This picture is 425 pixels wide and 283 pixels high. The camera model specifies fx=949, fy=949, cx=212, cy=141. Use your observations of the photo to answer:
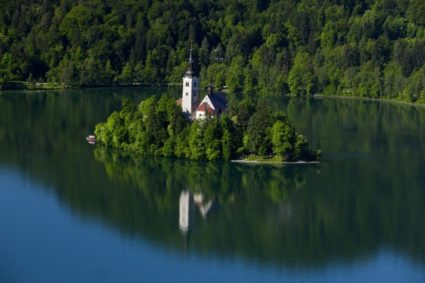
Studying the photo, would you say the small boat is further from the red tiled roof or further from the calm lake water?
the red tiled roof

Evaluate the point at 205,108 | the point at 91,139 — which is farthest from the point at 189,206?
the point at 91,139

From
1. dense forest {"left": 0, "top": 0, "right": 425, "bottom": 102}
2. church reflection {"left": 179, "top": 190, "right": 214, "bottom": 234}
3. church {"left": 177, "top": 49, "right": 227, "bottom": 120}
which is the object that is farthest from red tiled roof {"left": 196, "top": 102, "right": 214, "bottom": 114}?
dense forest {"left": 0, "top": 0, "right": 425, "bottom": 102}

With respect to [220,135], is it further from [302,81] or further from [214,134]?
[302,81]

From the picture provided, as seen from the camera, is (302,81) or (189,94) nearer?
(189,94)

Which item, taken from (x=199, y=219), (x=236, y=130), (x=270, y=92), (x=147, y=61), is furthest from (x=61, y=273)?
(x=147, y=61)

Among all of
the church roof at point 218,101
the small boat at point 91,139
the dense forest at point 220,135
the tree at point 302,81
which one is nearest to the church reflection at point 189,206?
the dense forest at point 220,135

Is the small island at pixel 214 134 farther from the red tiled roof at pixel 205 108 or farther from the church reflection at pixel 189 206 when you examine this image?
the church reflection at pixel 189 206

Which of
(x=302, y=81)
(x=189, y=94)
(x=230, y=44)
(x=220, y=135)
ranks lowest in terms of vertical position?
(x=220, y=135)
